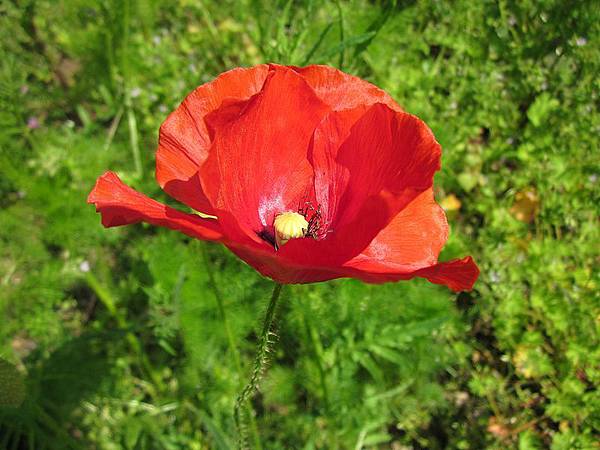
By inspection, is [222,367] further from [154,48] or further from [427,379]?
[154,48]

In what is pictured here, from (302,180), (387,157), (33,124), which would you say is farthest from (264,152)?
(33,124)

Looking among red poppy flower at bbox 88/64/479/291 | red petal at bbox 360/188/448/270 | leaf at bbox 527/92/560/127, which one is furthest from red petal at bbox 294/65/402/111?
leaf at bbox 527/92/560/127

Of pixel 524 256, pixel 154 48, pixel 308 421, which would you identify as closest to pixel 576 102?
pixel 524 256

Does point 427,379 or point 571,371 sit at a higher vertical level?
point 571,371

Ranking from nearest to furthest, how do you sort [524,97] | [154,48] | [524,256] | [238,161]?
1. [238,161]
2. [524,256]
3. [524,97]
4. [154,48]

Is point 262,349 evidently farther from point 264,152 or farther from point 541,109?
point 541,109

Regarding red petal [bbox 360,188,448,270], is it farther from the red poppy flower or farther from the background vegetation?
the background vegetation

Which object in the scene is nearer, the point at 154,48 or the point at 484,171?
the point at 484,171
